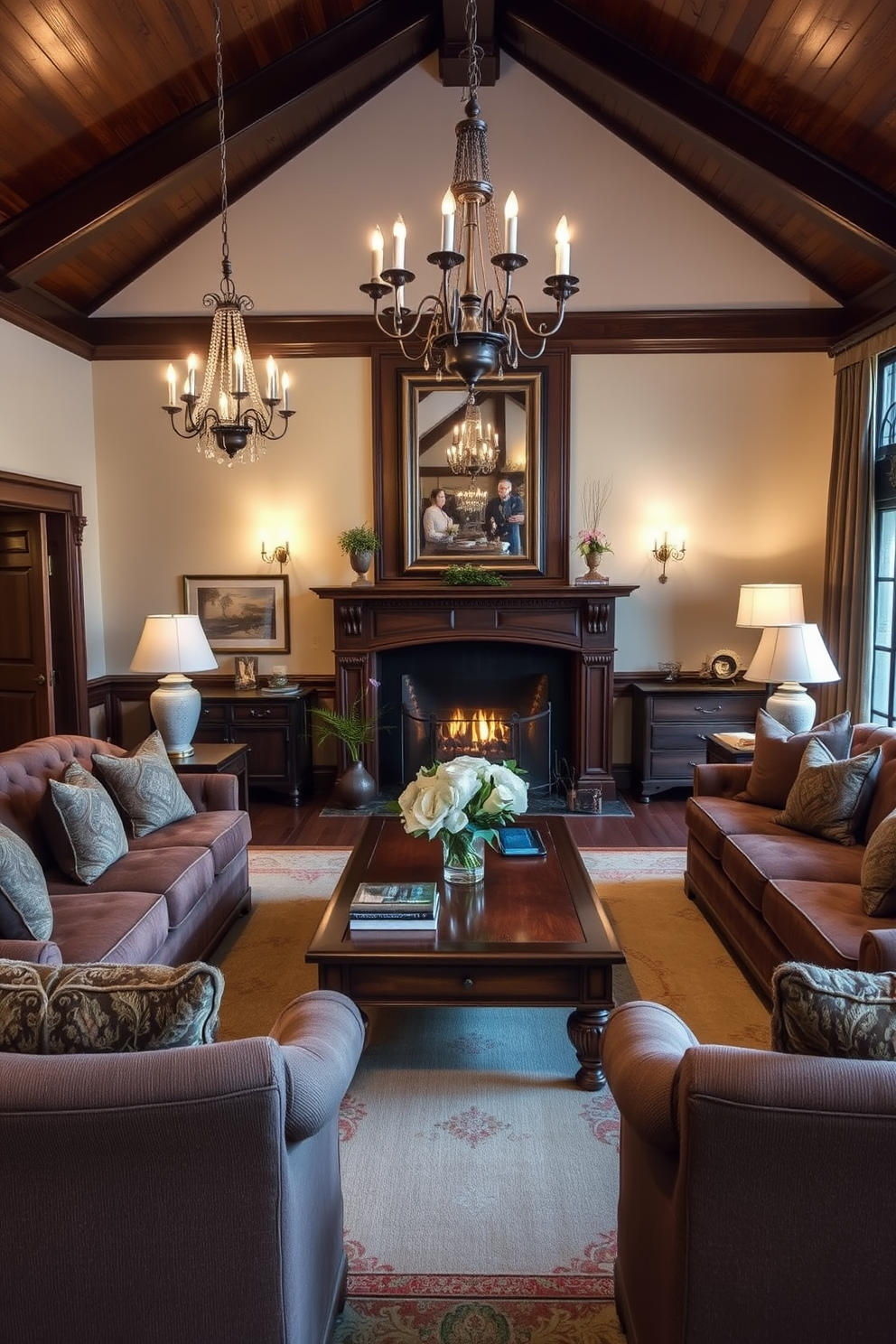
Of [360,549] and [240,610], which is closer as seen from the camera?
[360,549]

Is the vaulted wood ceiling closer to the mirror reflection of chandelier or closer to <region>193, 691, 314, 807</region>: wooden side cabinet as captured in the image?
the mirror reflection of chandelier

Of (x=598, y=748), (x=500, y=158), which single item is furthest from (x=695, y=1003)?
(x=500, y=158)

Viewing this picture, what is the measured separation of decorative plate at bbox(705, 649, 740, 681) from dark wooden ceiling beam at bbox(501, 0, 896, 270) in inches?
106

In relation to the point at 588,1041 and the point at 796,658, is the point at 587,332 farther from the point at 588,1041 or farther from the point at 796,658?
the point at 588,1041

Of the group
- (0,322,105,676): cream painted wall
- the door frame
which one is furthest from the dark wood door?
A: (0,322,105,676): cream painted wall

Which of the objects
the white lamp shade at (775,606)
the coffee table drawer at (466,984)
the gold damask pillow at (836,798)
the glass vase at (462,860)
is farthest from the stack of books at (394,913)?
the white lamp shade at (775,606)

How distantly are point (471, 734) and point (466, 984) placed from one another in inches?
145

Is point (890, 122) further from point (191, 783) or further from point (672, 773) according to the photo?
point (191, 783)

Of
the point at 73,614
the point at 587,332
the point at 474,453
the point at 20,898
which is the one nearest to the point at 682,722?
the point at 474,453

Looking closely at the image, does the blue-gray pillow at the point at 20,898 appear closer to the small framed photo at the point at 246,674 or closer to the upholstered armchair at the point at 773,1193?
the upholstered armchair at the point at 773,1193

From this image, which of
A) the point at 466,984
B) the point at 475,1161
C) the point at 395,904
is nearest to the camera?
the point at 475,1161

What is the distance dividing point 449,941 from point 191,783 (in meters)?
2.02

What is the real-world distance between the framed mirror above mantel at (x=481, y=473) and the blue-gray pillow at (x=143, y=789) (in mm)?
2887

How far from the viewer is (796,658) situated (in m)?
4.57
